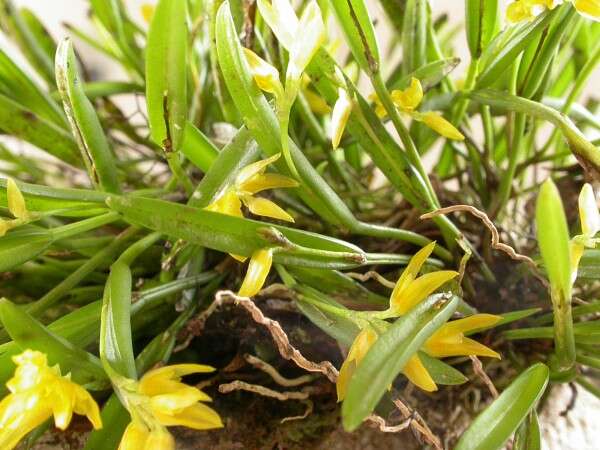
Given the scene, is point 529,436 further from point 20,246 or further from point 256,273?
point 20,246

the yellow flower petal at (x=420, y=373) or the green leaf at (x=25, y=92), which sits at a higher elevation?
the green leaf at (x=25, y=92)

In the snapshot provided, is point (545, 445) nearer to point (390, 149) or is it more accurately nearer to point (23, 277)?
point (390, 149)

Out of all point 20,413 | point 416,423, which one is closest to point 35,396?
point 20,413

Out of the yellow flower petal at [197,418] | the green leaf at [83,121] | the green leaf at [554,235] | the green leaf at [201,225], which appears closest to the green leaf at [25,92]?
the green leaf at [83,121]

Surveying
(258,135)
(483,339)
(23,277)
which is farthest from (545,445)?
(23,277)

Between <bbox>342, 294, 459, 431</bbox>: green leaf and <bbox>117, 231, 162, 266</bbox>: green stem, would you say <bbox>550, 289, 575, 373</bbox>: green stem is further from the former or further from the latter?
<bbox>117, 231, 162, 266</bbox>: green stem

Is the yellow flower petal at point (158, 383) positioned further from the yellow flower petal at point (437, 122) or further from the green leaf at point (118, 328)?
the yellow flower petal at point (437, 122)
